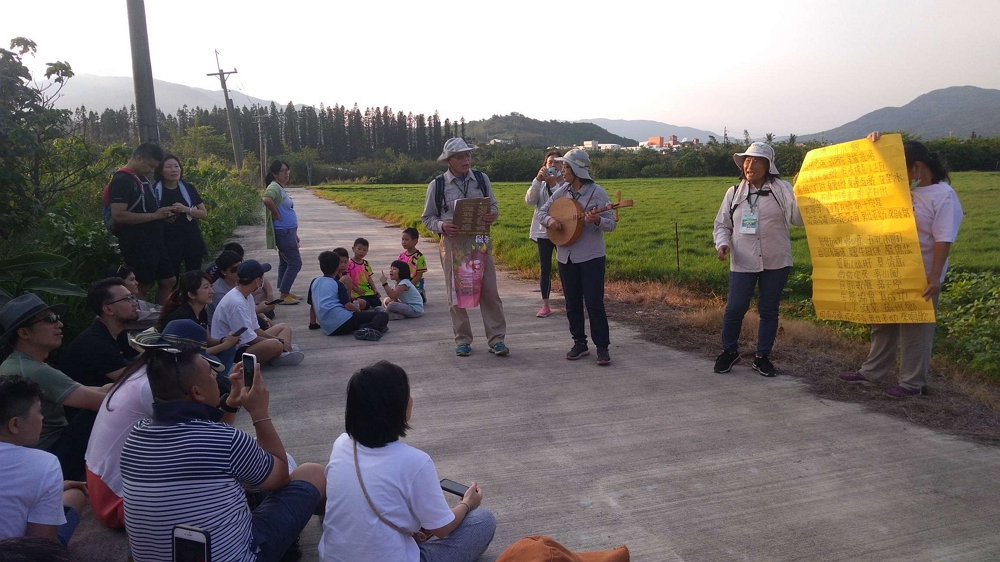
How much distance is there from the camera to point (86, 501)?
12.1 feet

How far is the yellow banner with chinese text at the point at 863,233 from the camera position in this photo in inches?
200

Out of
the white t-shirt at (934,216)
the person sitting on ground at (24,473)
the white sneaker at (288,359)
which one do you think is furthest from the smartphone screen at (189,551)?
the white t-shirt at (934,216)

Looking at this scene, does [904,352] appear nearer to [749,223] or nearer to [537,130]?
[749,223]

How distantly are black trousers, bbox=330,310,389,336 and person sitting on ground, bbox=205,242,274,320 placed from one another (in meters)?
0.75

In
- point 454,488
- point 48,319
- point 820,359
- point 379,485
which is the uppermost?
point 48,319

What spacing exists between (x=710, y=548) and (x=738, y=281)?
2970 mm

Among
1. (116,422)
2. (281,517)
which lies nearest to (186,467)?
(281,517)

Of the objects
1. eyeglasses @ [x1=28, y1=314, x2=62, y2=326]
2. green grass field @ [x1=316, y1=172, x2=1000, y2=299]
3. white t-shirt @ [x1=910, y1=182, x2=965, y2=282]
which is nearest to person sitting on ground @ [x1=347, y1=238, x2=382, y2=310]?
green grass field @ [x1=316, y1=172, x2=1000, y2=299]

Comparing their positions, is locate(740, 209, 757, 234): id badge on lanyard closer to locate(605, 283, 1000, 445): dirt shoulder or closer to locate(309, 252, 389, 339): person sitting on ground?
locate(605, 283, 1000, 445): dirt shoulder

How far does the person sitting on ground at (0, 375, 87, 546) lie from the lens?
2.57 meters

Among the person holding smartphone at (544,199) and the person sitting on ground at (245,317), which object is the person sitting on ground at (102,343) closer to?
the person sitting on ground at (245,317)

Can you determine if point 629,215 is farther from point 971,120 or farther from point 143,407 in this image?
point 971,120

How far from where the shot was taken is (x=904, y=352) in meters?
5.18

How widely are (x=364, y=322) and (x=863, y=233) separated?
4.74 meters
